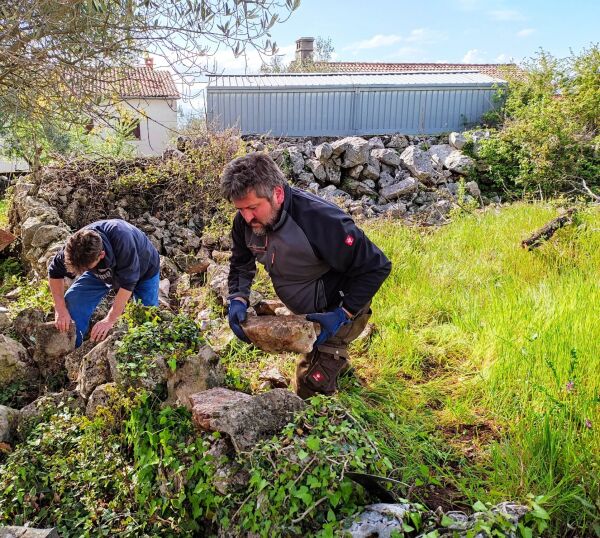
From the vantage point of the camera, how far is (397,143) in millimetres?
12352

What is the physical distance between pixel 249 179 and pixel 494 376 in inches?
78.8

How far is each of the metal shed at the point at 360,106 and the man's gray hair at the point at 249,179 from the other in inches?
419

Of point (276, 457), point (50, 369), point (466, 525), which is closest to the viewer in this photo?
point (466, 525)

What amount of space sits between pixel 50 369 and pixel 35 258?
2608mm

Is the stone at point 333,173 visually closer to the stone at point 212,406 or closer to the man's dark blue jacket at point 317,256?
the man's dark blue jacket at point 317,256

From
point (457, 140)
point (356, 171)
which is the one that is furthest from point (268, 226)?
point (457, 140)

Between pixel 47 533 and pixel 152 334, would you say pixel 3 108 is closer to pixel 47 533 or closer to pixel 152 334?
pixel 152 334

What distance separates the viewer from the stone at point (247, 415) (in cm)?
243

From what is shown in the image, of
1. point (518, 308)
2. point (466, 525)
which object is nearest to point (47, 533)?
point (466, 525)

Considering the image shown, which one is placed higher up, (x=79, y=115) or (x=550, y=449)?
(x=79, y=115)

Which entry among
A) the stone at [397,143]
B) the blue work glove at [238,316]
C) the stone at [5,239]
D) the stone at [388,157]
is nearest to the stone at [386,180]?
the stone at [388,157]

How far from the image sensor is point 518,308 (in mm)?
3781

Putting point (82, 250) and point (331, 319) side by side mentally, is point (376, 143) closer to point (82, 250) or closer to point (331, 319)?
point (82, 250)

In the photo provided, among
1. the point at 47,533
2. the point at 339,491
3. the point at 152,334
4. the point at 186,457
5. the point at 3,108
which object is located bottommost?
the point at 47,533
